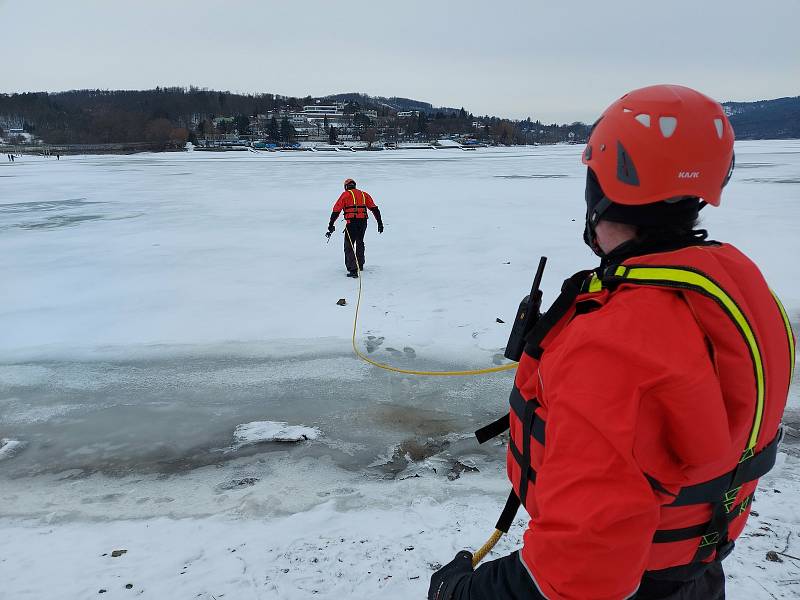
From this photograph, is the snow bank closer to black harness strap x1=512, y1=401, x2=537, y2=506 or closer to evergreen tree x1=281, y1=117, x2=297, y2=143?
black harness strap x1=512, y1=401, x2=537, y2=506

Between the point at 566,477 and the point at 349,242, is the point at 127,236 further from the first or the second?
the point at 566,477

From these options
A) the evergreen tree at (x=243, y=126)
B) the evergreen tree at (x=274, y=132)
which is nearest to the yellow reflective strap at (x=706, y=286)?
the evergreen tree at (x=274, y=132)

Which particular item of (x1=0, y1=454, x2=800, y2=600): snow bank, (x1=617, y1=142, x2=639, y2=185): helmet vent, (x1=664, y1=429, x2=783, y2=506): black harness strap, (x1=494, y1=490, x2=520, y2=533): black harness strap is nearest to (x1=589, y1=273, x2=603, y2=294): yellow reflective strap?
(x1=617, y1=142, x2=639, y2=185): helmet vent

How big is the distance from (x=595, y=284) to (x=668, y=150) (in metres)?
0.32

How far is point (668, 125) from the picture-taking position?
1145 millimetres

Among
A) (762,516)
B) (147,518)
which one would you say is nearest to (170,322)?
(147,518)

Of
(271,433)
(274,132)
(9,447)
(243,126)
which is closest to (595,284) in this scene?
(271,433)

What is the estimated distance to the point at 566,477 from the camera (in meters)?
0.98

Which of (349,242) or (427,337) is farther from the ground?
(349,242)

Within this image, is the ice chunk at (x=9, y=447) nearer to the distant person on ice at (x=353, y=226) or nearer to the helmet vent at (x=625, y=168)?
the helmet vent at (x=625, y=168)

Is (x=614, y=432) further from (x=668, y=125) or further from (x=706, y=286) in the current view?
(x=668, y=125)

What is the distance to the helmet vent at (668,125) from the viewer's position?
114cm

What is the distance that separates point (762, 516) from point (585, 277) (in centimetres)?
249

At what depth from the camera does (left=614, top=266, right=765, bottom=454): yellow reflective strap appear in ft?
3.29
